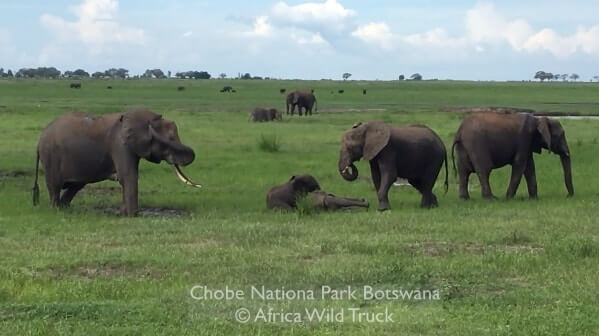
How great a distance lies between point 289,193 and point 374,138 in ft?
5.30

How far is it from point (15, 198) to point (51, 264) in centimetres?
680

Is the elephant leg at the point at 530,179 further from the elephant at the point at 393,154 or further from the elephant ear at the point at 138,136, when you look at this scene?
the elephant ear at the point at 138,136

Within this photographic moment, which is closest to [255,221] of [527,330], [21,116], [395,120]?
[527,330]

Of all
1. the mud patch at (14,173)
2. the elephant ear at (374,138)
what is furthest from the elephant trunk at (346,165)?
the mud patch at (14,173)

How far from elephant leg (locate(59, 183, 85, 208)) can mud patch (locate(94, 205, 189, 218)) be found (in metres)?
0.47

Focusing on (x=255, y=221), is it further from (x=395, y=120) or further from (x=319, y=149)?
(x=395, y=120)

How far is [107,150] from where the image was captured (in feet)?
50.7

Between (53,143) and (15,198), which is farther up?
(53,143)

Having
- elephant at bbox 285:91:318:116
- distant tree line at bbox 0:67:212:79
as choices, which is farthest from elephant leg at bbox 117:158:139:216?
distant tree line at bbox 0:67:212:79

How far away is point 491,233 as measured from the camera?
1216cm

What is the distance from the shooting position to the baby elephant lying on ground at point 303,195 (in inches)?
591

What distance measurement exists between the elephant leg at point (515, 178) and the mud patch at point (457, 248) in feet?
18.5

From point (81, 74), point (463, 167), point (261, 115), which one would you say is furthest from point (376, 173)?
point (81, 74)

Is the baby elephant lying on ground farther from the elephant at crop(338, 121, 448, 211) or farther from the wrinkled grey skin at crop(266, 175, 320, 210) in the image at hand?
the elephant at crop(338, 121, 448, 211)
